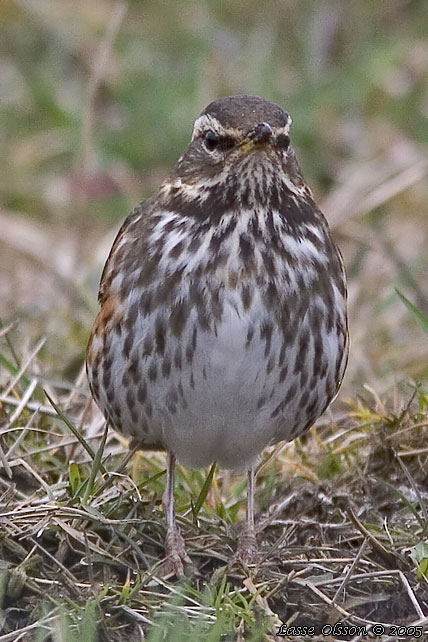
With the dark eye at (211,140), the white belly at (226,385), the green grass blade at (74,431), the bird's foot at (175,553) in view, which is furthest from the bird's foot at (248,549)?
the dark eye at (211,140)

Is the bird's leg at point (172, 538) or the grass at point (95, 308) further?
the bird's leg at point (172, 538)

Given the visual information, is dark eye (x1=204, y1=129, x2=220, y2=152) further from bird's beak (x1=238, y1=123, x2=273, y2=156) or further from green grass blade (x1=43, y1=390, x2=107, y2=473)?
green grass blade (x1=43, y1=390, x2=107, y2=473)

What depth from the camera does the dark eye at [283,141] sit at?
4.82 metres

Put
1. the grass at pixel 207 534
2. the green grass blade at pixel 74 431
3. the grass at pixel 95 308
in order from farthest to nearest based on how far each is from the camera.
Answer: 1. the green grass blade at pixel 74 431
2. the grass at pixel 95 308
3. the grass at pixel 207 534

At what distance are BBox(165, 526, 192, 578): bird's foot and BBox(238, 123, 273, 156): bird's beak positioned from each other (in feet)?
4.35

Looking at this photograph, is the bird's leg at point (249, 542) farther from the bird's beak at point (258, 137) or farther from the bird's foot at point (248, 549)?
the bird's beak at point (258, 137)

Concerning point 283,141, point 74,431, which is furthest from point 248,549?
point 283,141

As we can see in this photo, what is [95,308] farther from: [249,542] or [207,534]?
[249,542]

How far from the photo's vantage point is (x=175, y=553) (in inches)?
193


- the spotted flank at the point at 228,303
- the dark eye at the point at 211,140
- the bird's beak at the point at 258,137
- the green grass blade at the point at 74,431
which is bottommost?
the green grass blade at the point at 74,431

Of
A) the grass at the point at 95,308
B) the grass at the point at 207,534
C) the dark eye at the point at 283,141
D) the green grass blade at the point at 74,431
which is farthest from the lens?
the green grass blade at the point at 74,431

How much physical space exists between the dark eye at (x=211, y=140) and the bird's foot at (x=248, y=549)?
1318mm

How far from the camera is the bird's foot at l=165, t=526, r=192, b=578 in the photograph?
190 inches

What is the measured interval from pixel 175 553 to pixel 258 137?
1.41m
